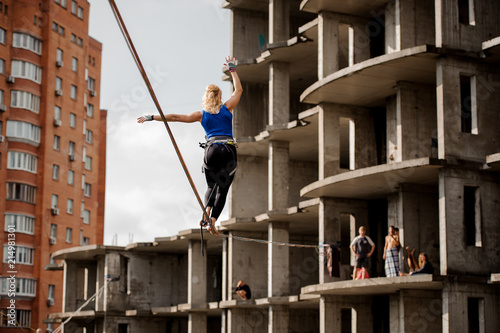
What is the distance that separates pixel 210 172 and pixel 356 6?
→ 20.6m

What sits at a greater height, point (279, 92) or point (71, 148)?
point (71, 148)

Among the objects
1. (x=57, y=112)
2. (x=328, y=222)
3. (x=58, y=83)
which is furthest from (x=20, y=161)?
(x=328, y=222)

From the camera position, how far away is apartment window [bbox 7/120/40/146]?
234ft

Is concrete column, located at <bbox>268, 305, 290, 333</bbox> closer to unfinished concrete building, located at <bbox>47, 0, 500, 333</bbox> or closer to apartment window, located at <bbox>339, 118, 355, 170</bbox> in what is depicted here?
unfinished concrete building, located at <bbox>47, 0, 500, 333</bbox>

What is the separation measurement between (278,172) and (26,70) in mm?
37368

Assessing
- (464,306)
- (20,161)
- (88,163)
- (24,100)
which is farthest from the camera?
(88,163)

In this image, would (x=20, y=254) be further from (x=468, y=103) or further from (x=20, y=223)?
(x=468, y=103)

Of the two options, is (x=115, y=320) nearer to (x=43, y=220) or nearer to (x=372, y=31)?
(x=43, y=220)

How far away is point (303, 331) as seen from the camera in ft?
146

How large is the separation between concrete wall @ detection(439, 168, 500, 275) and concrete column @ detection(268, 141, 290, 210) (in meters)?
14.2

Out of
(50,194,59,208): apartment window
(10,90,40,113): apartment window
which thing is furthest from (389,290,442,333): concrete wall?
(50,194,59,208): apartment window

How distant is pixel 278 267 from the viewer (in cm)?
4081

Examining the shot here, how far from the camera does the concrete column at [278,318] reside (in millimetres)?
40094

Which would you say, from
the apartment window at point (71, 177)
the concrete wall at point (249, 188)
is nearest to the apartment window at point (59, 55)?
the apartment window at point (71, 177)
